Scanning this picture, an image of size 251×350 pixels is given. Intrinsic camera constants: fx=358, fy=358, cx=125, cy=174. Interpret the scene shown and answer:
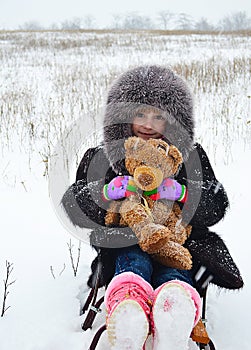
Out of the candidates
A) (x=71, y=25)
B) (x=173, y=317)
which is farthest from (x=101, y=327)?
(x=71, y=25)

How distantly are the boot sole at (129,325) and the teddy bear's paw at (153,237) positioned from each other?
0.27 m

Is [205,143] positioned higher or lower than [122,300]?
lower

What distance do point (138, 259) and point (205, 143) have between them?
8.76 ft

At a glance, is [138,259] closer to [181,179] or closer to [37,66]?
[181,179]

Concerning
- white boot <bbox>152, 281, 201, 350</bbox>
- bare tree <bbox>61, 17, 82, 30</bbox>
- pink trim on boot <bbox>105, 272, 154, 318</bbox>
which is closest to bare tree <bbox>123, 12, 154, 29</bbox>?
bare tree <bbox>61, 17, 82, 30</bbox>

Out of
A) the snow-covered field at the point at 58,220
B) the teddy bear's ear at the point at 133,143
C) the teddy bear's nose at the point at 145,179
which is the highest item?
the teddy bear's ear at the point at 133,143

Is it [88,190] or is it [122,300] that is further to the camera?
[88,190]

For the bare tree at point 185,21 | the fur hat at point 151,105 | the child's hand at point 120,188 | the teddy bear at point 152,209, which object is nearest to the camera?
the teddy bear at point 152,209

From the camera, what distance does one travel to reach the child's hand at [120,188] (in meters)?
1.54

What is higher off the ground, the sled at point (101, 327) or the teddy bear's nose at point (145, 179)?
the teddy bear's nose at point (145, 179)

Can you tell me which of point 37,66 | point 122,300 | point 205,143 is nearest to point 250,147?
point 205,143

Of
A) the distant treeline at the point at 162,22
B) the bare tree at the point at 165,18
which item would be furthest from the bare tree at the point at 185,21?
the bare tree at the point at 165,18

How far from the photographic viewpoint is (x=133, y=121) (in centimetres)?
176

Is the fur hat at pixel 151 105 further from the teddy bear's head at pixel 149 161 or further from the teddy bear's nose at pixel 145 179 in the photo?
the teddy bear's nose at pixel 145 179
